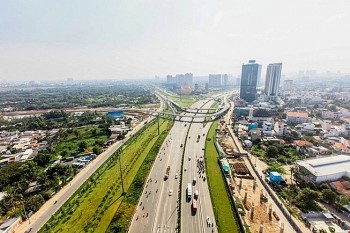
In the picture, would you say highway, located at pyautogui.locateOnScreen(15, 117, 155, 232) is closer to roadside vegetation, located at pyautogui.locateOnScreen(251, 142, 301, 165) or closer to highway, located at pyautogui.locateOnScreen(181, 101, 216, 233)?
highway, located at pyautogui.locateOnScreen(181, 101, 216, 233)

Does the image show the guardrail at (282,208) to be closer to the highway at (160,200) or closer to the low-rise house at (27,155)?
the highway at (160,200)

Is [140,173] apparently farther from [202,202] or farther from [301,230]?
[301,230]

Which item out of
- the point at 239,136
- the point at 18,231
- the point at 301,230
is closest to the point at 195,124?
the point at 239,136

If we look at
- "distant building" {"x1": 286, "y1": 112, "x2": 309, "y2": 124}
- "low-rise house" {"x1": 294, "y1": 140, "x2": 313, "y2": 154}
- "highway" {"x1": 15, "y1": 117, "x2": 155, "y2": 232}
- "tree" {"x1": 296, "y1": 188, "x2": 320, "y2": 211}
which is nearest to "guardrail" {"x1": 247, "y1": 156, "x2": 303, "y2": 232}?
"tree" {"x1": 296, "y1": 188, "x2": 320, "y2": 211}

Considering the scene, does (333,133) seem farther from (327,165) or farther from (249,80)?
(249,80)

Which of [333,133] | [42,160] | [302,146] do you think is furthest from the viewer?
[333,133]

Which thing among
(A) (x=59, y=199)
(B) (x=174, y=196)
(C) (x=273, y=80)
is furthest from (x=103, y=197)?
(C) (x=273, y=80)

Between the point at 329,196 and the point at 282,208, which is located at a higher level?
the point at 329,196
